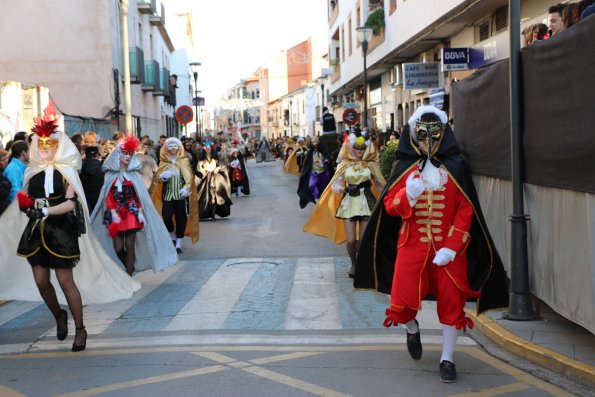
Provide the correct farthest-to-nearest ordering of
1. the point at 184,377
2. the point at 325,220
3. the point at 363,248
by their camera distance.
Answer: the point at 325,220
the point at 363,248
the point at 184,377

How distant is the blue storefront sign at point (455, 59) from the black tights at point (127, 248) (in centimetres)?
956

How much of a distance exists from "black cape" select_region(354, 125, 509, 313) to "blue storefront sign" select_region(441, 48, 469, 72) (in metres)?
11.5

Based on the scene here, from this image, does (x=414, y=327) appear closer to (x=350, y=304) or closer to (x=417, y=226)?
(x=417, y=226)

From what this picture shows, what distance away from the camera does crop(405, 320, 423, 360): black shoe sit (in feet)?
19.1

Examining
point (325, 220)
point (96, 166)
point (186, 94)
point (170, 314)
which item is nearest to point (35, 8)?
point (96, 166)

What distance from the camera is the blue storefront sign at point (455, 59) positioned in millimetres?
16922

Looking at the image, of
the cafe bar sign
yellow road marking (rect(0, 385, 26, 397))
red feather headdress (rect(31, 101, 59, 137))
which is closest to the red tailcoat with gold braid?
yellow road marking (rect(0, 385, 26, 397))

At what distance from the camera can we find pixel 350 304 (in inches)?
319

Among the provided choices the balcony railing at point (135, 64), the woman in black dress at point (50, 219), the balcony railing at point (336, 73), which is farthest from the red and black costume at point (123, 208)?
the balcony railing at point (336, 73)

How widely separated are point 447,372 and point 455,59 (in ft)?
41.4

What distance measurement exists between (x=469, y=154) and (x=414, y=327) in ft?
13.1

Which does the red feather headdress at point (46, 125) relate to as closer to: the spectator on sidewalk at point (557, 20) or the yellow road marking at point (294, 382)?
the yellow road marking at point (294, 382)

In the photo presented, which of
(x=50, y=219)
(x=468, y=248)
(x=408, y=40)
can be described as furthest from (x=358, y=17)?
(x=468, y=248)

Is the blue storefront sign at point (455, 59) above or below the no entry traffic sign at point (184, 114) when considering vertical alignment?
above
